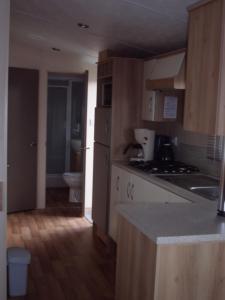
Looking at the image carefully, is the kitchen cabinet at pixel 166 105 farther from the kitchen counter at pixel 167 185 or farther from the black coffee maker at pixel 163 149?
the kitchen counter at pixel 167 185

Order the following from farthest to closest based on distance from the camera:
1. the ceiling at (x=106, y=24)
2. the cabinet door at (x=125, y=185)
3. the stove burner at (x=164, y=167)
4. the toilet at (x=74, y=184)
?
1. the toilet at (x=74, y=184)
2. the cabinet door at (x=125, y=185)
3. the stove burner at (x=164, y=167)
4. the ceiling at (x=106, y=24)

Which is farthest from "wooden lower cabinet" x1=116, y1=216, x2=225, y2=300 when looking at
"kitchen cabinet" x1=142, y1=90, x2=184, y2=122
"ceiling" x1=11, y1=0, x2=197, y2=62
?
"kitchen cabinet" x1=142, y1=90, x2=184, y2=122

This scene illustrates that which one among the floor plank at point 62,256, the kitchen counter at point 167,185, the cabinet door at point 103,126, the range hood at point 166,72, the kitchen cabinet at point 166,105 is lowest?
the floor plank at point 62,256

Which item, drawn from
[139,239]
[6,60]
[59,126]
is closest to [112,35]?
[6,60]

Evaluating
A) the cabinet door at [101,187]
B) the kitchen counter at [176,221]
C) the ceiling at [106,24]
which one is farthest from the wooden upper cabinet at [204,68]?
the cabinet door at [101,187]

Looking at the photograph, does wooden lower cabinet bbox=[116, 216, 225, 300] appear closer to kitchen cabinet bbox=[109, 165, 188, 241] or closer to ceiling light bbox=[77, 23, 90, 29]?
kitchen cabinet bbox=[109, 165, 188, 241]

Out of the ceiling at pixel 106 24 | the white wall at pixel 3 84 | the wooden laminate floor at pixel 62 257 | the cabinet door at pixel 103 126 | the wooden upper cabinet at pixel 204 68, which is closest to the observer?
the wooden upper cabinet at pixel 204 68

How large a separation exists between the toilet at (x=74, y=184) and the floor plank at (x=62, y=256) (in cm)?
43

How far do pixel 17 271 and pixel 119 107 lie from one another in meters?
1.84

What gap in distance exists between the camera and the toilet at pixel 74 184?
531 centimetres

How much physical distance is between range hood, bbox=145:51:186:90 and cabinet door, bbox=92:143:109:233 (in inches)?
35.4

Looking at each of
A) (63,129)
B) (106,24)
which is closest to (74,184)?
(63,129)

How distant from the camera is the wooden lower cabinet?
1.50m

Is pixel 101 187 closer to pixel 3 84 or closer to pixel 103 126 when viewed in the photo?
pixel 103 126
